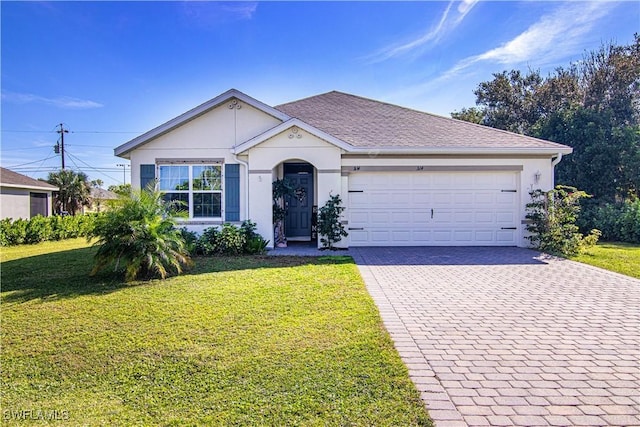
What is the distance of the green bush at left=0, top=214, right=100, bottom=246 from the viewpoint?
→ 13391 mm

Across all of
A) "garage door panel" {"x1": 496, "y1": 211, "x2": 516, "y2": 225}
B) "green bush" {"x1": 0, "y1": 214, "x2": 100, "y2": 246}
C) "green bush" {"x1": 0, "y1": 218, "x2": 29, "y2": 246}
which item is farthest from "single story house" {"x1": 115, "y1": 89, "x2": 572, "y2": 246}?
"green bush" {"x1": 0, "y1": 218, "x2": 29, "y2": 246}

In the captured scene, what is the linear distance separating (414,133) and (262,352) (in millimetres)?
10055

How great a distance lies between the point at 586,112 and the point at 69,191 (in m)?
34.7

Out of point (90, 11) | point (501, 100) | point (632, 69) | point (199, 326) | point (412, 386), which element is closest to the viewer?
point (412, 386)

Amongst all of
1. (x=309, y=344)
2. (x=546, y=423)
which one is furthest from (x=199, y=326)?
(x=546, y=423)

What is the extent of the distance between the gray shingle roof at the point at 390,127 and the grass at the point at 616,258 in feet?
11.6

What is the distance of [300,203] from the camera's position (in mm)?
12734

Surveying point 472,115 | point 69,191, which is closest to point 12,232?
point 69,191

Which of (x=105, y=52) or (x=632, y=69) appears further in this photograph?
(x=632, y=69)

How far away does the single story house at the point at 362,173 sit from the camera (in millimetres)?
10625

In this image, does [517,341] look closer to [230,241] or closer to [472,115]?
[230,241]

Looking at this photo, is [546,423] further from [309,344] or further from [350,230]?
[350,230]

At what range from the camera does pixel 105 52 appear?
40.9ft

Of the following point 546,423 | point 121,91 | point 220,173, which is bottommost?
point 546,423
